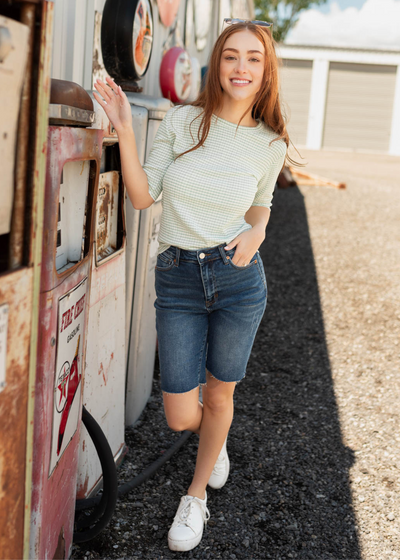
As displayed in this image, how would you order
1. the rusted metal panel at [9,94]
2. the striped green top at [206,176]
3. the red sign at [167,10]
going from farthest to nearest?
the red sign at [167,10] < the striped green top at [206,176] < the rusted metal panel at [9,94]

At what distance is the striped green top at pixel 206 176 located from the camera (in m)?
1.96

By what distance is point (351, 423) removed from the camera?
3.27m

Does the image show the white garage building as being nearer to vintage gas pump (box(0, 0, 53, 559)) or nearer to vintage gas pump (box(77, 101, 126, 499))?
vintage gas pump (box(77, 101, 126, 499))

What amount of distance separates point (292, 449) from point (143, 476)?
0.83 meters

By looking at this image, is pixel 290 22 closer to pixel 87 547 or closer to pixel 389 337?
pixel 389 337

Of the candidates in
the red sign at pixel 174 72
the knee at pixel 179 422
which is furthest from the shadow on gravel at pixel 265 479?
the red sign at pixel 174 72

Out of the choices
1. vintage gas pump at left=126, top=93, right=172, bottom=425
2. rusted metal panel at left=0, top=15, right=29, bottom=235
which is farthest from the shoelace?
rusted metal panel at left=0, top=15, right=29, bottom=235

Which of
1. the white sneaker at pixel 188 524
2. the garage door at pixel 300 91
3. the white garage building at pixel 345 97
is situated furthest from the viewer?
the garage door at pixel 300 91

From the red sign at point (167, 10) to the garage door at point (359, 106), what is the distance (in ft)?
82.6

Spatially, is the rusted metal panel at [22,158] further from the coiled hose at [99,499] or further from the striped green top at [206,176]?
the coiled hose at [99,499]

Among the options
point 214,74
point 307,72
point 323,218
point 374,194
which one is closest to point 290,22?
point 307,72

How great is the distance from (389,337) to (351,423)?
1593mm

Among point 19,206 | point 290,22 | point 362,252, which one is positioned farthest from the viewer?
point 290,22

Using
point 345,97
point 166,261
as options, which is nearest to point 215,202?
point 166,261
